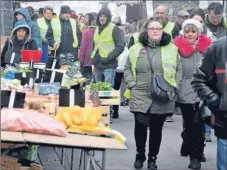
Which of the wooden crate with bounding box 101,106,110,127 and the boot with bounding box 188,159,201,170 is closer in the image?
the wooden crate with bounding box 101,106,110,127

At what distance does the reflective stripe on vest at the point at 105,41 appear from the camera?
11.7 m

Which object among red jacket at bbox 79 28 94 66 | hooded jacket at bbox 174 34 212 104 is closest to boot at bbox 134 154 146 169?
hooded jacket at bbox 174 34 212 104

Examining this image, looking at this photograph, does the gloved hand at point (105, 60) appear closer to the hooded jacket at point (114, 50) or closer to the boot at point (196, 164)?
the hooded jacket at point (114, 50)

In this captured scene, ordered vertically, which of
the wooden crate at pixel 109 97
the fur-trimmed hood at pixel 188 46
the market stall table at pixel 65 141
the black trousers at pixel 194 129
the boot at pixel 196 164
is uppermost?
the fur-trimmed hood at pixel 188 46

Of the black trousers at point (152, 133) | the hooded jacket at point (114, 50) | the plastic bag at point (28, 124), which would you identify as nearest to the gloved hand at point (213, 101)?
the plastic bag at point (28, 124)

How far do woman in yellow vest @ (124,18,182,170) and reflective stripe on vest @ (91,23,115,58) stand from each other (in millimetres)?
3888

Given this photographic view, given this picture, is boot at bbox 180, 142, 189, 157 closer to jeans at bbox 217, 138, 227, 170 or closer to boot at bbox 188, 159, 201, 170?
boot at bbox 188, 159, 201, 170

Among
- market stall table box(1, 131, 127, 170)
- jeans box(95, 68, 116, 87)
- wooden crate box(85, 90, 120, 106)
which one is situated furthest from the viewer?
jeans box(95, 68, 116, 87)

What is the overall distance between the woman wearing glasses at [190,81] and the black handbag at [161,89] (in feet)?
1.57

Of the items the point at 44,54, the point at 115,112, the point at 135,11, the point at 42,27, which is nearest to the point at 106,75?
the point at 115,112

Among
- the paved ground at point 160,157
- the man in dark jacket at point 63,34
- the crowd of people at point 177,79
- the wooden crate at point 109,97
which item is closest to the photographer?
the crowd of people at point 177,79

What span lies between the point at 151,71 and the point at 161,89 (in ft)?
0.80

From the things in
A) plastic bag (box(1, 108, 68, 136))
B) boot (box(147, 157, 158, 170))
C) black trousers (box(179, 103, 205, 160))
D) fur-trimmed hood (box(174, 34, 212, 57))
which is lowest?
boot (box(147, 157, 158, 170))

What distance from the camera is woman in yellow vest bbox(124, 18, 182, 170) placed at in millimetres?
7664
